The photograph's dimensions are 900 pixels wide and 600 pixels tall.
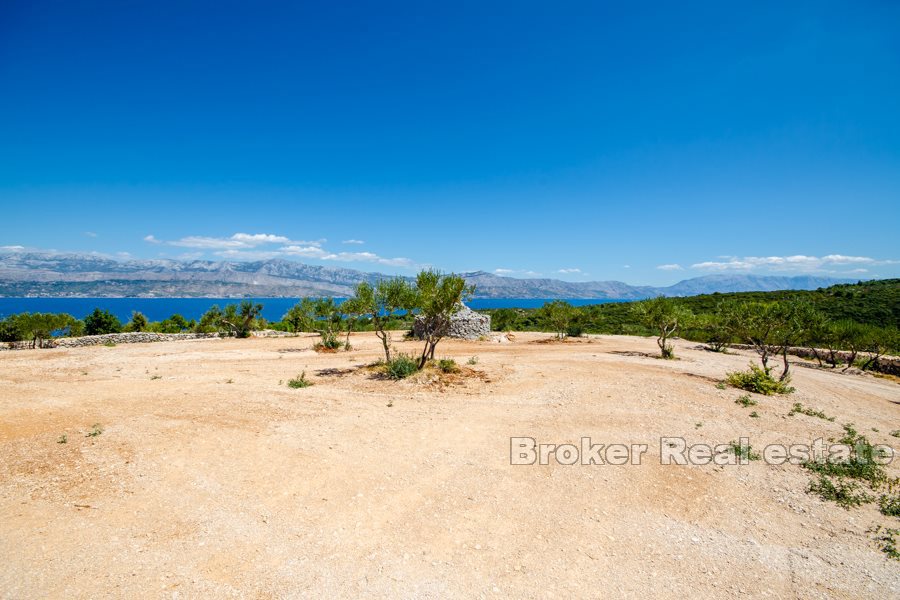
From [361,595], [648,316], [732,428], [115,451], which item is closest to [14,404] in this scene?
[115,451]

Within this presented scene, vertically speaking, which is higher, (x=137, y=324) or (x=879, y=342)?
(x=879, y=342)

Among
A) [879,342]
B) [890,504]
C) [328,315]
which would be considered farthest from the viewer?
[328,315]

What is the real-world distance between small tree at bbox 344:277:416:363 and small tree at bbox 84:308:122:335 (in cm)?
3195

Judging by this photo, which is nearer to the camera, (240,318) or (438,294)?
(438,294)

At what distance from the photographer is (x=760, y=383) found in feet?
46.9

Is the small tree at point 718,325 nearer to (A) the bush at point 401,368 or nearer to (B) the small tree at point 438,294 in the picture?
(B) the small tree at point 438,294

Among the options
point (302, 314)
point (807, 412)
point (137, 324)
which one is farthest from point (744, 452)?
point (137, 324)

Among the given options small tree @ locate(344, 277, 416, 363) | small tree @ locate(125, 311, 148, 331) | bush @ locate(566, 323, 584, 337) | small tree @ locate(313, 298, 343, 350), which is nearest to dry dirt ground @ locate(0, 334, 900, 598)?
small tree @ locate(344, 277, 416, 363)

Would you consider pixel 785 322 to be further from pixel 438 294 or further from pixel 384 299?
pixel 384 299

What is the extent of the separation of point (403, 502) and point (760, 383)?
571 inches

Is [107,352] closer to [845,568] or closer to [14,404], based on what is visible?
[14,404]

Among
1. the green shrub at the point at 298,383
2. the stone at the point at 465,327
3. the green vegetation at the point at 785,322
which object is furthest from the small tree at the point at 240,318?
the green vegetation at the point at 785,322

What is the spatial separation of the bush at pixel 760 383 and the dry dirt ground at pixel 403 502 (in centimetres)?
106

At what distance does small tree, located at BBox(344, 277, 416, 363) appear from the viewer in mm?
16766
